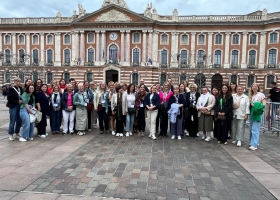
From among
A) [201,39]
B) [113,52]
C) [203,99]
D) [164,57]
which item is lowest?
[203,99]

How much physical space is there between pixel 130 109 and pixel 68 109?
231 centimetres

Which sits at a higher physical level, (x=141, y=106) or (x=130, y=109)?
(x=141, y=106)

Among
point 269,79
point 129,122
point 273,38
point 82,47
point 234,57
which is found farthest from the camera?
point 82,47

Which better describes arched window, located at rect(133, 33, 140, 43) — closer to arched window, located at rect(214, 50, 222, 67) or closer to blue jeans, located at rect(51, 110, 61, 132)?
arched window, located at rect(214, 50, 222, 67)

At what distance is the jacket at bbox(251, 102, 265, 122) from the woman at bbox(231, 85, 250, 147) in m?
0.20

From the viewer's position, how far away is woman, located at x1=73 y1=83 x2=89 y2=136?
8133mm

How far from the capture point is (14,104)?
706 cm

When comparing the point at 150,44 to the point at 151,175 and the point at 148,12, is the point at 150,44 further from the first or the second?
the point at 151,175

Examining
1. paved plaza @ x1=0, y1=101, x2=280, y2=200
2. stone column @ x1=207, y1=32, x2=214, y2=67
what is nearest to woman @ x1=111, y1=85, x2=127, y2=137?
paved plaza @ x1=0, y1=101, x2=280, y2=200

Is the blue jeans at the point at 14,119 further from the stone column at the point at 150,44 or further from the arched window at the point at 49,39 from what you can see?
the arched window at the point at 49,39

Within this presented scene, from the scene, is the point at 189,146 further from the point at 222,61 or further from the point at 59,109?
the point at 222,61

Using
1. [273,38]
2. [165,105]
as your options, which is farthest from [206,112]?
[273,38]

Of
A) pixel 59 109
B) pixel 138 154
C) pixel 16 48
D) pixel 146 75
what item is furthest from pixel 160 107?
pixel 16 48

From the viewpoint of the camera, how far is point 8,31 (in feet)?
137
